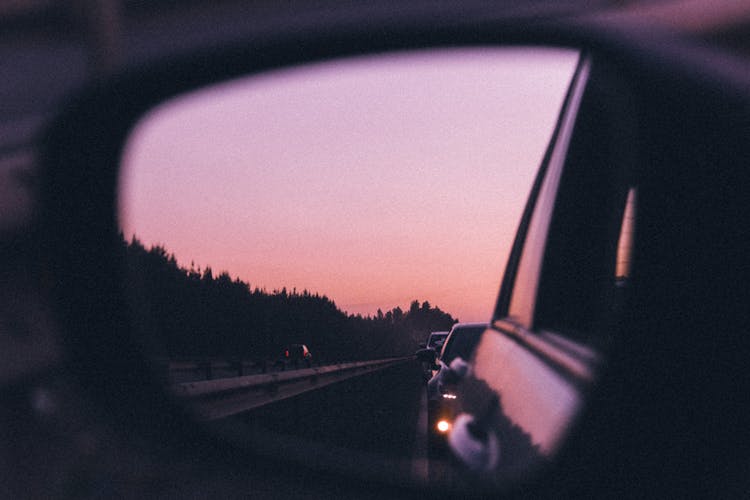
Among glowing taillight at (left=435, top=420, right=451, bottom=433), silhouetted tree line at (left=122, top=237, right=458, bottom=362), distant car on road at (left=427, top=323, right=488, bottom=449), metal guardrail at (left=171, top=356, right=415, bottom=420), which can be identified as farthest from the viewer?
silhouetted tree line at (left=122, top=237, right=458, bottom=362)

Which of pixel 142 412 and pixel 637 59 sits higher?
pixel 637 59

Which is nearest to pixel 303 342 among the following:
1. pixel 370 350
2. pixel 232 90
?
pixel 370 350

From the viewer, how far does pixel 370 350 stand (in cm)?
1021

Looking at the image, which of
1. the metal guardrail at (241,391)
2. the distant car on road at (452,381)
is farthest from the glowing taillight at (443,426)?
the metal guardrail at (241,391)

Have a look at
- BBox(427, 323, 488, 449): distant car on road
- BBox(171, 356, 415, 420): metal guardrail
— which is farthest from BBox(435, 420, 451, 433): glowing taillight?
BBox(171, 356, 415, 420): metal guardrail

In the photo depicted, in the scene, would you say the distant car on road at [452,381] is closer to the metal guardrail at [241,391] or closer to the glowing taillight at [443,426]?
the glowing taillight at [443,426]

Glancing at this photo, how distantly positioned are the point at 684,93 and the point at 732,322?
15.4 inches

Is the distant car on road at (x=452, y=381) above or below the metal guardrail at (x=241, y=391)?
above

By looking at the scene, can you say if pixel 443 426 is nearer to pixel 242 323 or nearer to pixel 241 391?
pixel 241 391

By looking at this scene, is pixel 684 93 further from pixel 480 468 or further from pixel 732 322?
pixel 480 468

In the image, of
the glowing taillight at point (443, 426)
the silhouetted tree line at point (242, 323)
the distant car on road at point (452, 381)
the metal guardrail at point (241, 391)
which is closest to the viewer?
the glowing taillight at point (443, 426)

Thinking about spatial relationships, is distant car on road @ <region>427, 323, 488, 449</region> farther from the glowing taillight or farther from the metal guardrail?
the metal guardrail

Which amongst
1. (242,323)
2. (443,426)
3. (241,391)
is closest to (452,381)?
(443,426)

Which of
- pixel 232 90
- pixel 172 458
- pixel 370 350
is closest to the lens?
pixel 172 458
